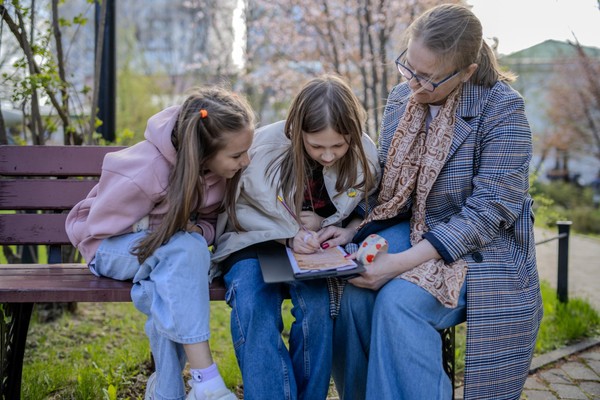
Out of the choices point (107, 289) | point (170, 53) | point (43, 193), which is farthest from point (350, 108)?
point (170, 53)

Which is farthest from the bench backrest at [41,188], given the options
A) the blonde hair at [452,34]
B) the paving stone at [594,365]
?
the paving stone at [594,365]

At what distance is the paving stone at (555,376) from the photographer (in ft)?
10.8

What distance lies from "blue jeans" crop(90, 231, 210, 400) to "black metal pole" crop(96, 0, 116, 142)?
191 centimetres

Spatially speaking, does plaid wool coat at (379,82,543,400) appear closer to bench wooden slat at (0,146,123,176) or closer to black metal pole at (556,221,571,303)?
bench wooden slat at (0,146,123,176)

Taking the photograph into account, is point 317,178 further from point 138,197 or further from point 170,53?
point 170,53

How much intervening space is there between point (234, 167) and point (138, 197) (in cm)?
37

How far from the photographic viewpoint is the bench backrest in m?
3.03

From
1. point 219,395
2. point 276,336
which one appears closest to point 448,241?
point 276,336

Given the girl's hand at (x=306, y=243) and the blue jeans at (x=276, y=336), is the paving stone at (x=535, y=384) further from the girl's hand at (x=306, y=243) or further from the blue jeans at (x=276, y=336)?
the girl's hand at (x=306, y=243)

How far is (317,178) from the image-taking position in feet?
8.96

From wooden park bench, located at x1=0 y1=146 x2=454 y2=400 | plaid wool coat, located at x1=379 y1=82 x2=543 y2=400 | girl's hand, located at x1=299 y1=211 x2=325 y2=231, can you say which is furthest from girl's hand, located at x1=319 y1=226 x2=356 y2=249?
wooden park bench, located at x1=0 y1=146 x2=454 y2=400

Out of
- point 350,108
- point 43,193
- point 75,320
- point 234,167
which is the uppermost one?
point 350,108

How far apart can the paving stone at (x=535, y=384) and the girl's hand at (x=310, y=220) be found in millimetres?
1415

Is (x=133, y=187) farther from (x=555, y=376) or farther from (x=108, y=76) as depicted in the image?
(x=555, y=376)
